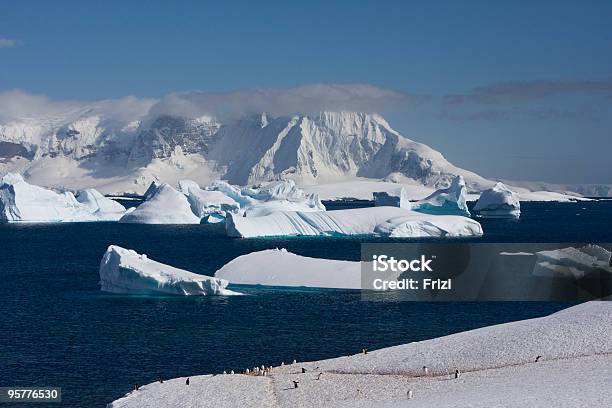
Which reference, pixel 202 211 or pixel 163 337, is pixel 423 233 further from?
pixel 163 337

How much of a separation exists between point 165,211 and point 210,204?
7400 millimetres

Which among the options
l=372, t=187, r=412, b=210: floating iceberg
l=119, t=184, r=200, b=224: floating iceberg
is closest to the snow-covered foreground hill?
l=372, t=187, r=412, b=210: floating iceberg

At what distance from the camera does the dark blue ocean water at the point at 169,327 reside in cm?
3838

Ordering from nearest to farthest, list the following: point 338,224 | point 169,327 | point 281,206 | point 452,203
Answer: point 169,327
point 338,224
point 281,206
point 452,203

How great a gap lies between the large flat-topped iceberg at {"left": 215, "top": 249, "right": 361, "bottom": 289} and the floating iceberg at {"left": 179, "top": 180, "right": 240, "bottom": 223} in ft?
220

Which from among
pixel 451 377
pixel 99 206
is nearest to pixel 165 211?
pixel 99 206

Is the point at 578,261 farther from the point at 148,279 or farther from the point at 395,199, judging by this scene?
the point at 395,199

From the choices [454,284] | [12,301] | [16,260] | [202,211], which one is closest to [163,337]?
[12,301]

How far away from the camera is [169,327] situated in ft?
157

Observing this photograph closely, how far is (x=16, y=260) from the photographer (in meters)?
83.1

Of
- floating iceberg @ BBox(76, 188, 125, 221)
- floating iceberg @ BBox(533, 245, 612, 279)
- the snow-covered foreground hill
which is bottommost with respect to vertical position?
the snow-covered foreground hill

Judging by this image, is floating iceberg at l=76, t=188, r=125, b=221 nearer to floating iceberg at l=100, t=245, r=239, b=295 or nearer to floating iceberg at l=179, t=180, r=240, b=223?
floating iceberg at l=179, t=180, r=240, b=223

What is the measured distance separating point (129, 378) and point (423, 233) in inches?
2723

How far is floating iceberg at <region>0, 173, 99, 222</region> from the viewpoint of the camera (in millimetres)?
135125
